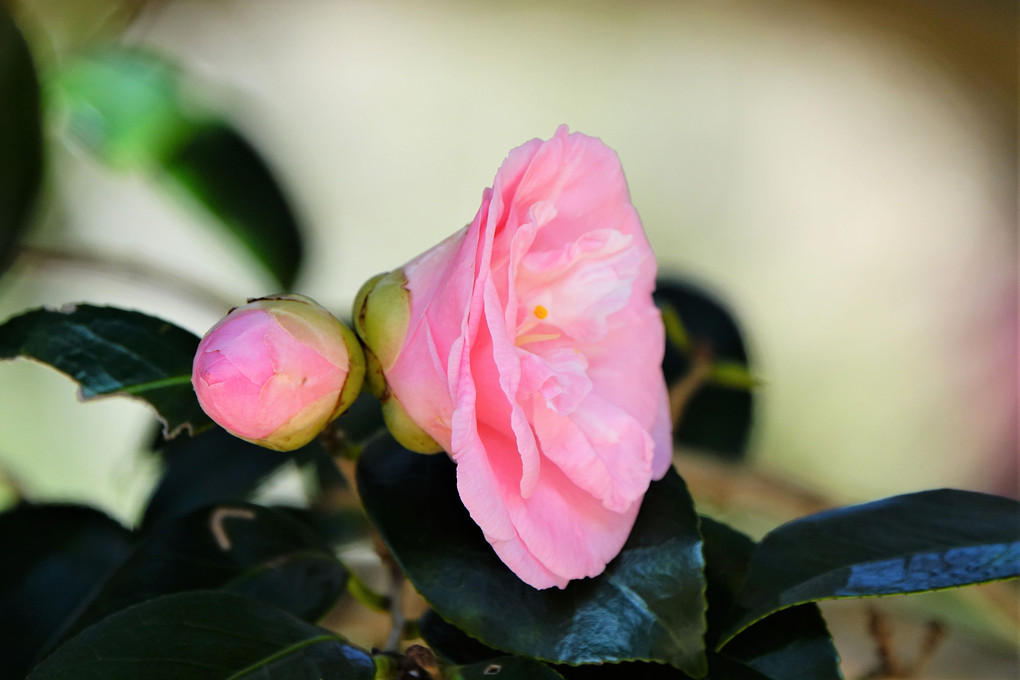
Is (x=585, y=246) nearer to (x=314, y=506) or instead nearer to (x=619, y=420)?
(x=619, y=420)

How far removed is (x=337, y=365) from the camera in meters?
0.36

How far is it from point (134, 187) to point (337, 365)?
158 centimetres

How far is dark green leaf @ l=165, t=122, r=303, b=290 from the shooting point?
983 mm

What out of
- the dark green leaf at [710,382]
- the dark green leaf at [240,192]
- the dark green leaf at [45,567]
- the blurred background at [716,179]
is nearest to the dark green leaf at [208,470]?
the dark green leaf at [45,567]

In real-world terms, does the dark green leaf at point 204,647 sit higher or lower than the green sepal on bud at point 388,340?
lower

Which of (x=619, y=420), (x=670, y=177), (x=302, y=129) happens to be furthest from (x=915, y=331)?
(x=619, y=420)

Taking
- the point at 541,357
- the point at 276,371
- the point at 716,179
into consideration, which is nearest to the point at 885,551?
the point at 541,357

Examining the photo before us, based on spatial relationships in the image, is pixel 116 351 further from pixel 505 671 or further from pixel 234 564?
pixel 505 671

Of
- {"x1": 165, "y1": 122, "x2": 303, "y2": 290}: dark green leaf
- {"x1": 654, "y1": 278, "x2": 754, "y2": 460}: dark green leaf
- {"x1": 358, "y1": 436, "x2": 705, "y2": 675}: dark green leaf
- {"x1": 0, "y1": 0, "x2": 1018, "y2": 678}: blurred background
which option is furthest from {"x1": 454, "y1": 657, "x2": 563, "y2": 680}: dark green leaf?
{"x1": 0, "y1": 0, "x2": 1018, "y2": 678}: blurred background

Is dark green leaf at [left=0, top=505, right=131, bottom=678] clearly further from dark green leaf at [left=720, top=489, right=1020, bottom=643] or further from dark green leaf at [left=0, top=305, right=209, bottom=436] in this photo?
dark green leaf at [left=720, top=489, right=1020, bottom=643]

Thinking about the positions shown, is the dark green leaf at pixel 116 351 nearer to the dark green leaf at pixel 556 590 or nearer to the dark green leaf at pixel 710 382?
the dark green leaf at pixel 556 590

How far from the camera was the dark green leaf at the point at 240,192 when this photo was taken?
983 millimetres

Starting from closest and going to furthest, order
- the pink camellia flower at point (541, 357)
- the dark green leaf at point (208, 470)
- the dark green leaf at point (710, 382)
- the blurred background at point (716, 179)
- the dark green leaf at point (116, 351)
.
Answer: the pink camellia flower at point (541, 357) → the dark green leaf at point (116, 351) → the dark green leaf at point (208, 470) → the dark green leaf at point (710, 382) → the blurred background at point (716, 179)

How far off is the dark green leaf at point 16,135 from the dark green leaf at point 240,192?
28cm
